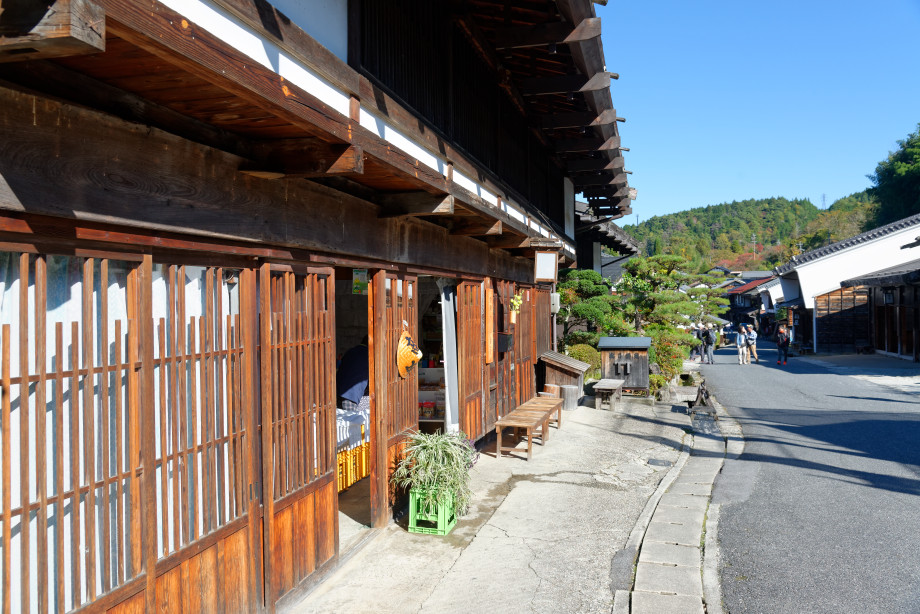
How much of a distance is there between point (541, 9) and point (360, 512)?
230 inches

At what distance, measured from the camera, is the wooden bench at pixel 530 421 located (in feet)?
31.9

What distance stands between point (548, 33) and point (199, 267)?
4419mm

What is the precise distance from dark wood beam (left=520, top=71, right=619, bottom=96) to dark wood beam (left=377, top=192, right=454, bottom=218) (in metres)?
2.76

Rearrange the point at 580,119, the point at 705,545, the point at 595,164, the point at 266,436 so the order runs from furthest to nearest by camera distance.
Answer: the point at 595,164 → the point at 580,119 → the point at 705,545 → the point at 266,436

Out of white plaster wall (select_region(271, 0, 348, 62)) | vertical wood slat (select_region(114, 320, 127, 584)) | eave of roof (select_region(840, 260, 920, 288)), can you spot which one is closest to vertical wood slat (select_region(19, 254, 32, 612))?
vertical wood slat (select_region(114, 320, 127, 584))

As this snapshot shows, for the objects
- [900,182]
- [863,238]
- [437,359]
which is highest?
[900,182]

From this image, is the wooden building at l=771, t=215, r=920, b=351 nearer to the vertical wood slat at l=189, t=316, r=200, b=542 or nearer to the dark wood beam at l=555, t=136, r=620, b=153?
the dark wood beam at l=555, t=136, r=620, b=153

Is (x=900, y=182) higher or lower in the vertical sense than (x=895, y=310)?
higher

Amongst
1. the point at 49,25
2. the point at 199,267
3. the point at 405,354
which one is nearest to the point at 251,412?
the point at 199,267

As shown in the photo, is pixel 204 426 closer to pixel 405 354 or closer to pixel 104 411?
pixel 104 411

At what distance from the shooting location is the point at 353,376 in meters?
8.48

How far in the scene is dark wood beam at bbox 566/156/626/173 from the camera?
38.4ft

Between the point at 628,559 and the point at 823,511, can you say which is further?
the point at 823,511

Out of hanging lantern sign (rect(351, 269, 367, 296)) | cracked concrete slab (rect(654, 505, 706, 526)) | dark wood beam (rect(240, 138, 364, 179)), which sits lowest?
cracked concrete slab (rect(654, 505, 706, 526))
